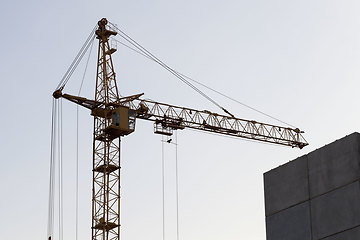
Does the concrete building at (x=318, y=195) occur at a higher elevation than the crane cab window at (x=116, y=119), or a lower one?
lower

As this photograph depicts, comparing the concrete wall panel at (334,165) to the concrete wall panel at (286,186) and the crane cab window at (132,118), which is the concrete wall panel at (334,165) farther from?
the crane cab window at (132,118)

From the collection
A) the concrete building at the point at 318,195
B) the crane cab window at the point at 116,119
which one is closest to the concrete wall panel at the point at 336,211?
the concrete building at the point at 318,195

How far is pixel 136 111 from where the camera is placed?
4446 inches

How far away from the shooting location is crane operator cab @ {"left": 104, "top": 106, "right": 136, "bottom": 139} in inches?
4227

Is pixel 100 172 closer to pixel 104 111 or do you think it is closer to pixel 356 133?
pixel 104 111

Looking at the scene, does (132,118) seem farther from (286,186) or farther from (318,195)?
(318,195)

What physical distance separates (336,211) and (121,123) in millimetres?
72024

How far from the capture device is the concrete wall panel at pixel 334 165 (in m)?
36.8

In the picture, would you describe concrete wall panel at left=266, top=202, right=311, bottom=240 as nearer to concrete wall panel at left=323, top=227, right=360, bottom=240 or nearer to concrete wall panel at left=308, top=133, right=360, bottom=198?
concrete wall panel at left=308, top=133, right=360, bottom=198

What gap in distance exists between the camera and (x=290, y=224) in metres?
39.6

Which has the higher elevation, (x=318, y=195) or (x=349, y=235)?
(x=318, y=195)

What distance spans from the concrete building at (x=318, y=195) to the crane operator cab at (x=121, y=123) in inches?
2623

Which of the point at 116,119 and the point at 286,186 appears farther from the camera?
the point at 116,119

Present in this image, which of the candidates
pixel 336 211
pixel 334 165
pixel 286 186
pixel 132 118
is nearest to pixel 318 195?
pixel 336 211
